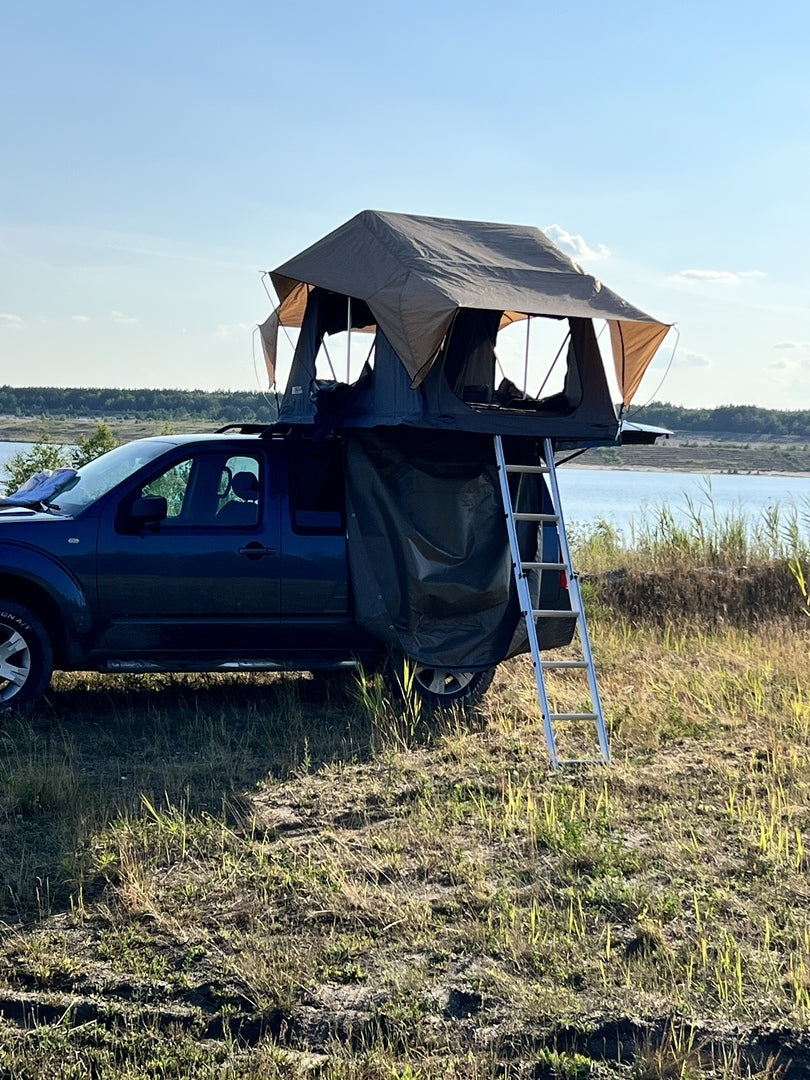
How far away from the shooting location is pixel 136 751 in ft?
24.4

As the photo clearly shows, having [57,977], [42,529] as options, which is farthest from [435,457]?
[57,977]

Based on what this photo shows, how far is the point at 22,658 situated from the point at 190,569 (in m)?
1.19

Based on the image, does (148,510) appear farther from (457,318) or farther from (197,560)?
(457,318)

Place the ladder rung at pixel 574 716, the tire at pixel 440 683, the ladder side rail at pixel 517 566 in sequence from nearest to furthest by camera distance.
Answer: the ladder rung at pixel 574 716, the ladder side rail at pixel 517 566, the tire at pixel 440 683

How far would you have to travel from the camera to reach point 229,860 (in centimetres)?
561

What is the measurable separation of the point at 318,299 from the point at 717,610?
607cm

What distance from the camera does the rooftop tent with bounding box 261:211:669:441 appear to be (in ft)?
26.1

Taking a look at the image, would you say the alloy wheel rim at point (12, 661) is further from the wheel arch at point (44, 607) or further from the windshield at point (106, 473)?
the windshield at point (106, 473)

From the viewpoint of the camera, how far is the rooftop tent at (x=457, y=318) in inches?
313

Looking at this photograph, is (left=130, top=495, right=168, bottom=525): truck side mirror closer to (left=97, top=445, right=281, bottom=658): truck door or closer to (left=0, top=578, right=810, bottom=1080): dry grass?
(left=97, top=445, right=281, bottom=658): truck door

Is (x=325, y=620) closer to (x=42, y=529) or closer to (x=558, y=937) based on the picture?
(x=42, y=529)

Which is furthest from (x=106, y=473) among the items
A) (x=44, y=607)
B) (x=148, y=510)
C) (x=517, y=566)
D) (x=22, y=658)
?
(x=517, y=566)

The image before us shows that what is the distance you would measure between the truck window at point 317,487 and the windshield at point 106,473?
0.89 meters

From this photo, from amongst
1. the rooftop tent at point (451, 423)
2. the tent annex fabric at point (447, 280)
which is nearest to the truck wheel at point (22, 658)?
the rooftop tent at point (451, 423)
